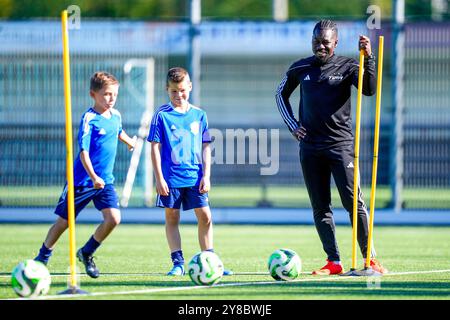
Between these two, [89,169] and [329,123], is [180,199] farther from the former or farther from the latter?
[329,123]

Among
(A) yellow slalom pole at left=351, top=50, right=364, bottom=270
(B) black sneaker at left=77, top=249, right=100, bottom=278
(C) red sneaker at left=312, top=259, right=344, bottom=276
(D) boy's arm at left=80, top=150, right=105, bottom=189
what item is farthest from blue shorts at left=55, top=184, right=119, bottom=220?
(A) yellow slalom pole at left=351, top=50, right=364, bottom=270

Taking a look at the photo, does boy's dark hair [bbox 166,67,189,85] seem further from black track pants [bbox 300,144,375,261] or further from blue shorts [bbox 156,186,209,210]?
black track pants [bbox 300,144,375,261]

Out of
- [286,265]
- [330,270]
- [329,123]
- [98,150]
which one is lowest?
[330,270]

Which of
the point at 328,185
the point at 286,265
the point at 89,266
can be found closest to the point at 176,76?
the point at 328,185

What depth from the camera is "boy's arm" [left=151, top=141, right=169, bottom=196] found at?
9234mm

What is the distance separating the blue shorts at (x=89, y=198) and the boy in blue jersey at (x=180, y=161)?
0.49 meters

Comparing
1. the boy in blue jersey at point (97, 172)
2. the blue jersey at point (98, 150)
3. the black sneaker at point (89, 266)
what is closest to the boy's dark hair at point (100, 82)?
the boy in blue jersey at point (97, 172)

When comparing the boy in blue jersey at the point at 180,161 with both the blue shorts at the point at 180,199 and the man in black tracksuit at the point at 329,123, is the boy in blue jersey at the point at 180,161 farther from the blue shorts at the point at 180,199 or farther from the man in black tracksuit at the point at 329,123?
the man in black tracksuit at the point at 329,123

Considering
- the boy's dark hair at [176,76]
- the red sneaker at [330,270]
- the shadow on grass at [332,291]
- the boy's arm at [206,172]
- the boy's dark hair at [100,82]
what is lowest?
the red sneaker at [330,270]

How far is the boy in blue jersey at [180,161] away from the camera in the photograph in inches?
369

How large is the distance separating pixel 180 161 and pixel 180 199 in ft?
1.15

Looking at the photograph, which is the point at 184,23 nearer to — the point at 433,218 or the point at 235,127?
the point at 235,127

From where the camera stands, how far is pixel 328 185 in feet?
31.5

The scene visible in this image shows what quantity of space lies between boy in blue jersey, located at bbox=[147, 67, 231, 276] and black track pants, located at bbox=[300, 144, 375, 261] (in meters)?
0.96
